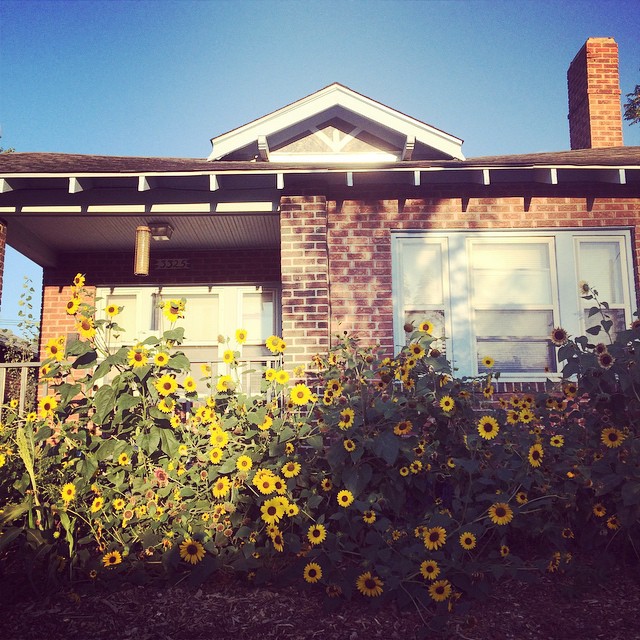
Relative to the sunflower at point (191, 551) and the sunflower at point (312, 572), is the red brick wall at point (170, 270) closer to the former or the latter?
the sunflower at point (191, 551)

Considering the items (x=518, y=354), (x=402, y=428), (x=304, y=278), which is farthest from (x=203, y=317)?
(x=402, y=428)

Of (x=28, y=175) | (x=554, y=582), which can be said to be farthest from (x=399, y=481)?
(x=28, y=175)

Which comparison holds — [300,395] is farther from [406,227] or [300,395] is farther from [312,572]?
[406,227]

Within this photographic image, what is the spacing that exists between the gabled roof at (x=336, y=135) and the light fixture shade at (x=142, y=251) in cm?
165

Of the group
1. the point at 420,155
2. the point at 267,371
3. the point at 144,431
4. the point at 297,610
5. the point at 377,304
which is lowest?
the point at 297,610

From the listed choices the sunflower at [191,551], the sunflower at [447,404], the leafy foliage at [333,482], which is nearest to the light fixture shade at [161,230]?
the leafy foliage at [333,482]

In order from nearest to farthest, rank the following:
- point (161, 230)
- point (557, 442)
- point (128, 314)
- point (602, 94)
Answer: point (557, 442) < point (161, 230) < point (128, 314) < point (602, 94)

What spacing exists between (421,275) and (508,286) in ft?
3.30

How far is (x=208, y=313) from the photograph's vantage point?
26.4ft

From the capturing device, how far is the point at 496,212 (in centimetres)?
628

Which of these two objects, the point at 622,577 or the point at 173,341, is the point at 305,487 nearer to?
the point at 173,341

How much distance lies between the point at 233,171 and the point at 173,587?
413 cm

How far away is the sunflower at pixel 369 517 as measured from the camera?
304 centimetres

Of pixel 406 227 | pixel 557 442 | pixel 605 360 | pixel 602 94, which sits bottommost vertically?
pixel 557 442
